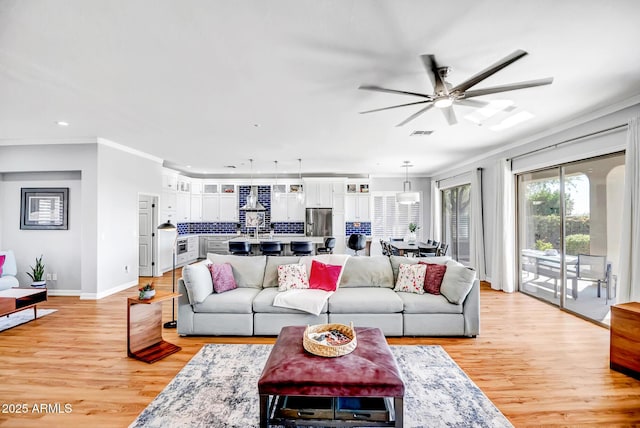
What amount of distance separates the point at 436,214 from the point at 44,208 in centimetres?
946

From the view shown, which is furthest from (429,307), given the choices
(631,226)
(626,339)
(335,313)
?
(631,226)

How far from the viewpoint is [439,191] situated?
29.6 feet

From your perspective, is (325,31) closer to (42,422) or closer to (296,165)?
(42,422)

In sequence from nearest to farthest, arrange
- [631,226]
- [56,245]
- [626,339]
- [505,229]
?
[626,339], [631,226], [56,245], [505,229]

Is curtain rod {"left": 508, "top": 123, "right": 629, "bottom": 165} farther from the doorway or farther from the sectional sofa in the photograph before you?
the doorway

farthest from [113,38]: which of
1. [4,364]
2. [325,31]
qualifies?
[4,364]

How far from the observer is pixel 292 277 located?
12.9ft

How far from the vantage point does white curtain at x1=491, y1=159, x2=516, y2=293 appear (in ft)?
18.1

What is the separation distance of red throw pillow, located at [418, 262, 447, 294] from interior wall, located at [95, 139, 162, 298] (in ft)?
17.9

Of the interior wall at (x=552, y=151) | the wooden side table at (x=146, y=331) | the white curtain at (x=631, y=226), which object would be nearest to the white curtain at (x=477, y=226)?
the interior wall at (x=552, y=151)

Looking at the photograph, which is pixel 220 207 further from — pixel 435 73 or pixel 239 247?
pixel 435 73

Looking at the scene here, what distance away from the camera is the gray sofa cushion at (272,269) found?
406cm

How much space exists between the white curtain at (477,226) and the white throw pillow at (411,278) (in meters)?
3.34

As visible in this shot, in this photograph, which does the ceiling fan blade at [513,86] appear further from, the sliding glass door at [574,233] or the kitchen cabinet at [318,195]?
the kitchen cabinet at [318,195]
